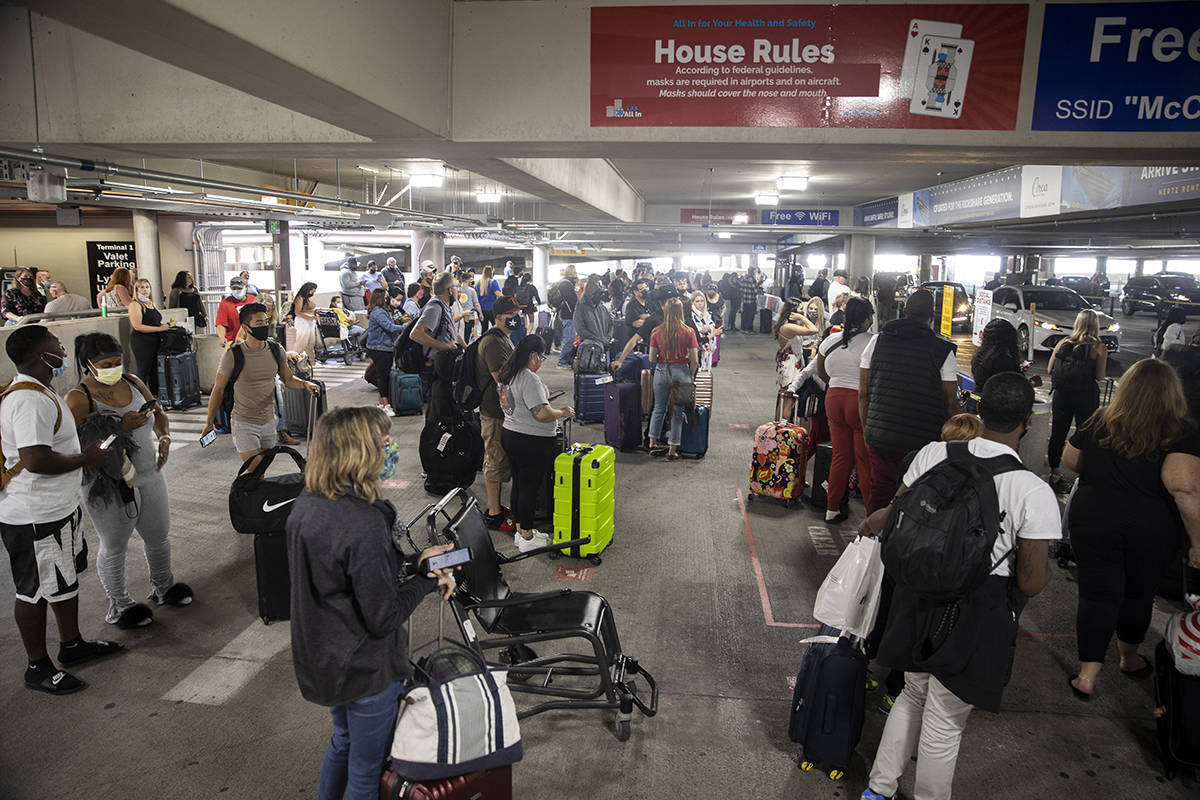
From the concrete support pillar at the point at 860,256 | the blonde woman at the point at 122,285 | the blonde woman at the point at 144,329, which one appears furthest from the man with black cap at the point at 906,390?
the concrete support pillar at the point at 860,256

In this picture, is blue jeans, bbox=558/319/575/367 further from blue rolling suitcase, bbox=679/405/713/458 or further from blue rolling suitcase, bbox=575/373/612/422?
blue rolling suitcase, bbox=679/405/713/458

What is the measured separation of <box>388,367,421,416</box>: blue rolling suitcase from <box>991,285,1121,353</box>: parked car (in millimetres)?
11325

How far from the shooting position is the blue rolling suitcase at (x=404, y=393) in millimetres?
9977

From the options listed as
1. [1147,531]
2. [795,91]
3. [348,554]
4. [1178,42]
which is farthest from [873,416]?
[348,554]

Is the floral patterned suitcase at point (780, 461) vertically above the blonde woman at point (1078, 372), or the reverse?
the blonde woman at point (1078, 372)

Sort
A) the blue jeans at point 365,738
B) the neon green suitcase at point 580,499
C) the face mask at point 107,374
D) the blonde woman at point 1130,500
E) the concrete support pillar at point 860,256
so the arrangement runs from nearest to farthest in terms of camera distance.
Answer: the blue jeans at point 365,738 < the blonde woman at point 1130,500 < the face mask at point 107,374 < the neon green suitcase at point 580,499 < the concrete support pillar at point 860,256

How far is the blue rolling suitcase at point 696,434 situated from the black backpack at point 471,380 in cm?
293

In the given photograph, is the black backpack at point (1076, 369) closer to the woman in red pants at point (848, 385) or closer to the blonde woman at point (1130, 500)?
the woman in red pants at point (848, 385)

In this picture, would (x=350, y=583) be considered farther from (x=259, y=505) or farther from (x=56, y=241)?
(x=56, y=241)

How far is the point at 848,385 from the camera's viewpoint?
5625 millimetres

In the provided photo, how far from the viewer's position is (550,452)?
17.5 feet

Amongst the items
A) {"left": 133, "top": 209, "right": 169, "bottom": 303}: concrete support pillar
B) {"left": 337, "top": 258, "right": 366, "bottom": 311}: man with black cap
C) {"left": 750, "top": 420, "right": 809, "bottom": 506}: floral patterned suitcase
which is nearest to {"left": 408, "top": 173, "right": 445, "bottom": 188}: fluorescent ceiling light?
{"left": 337, "top": 258, "right": 366, "bottom": 311}: man with black cap

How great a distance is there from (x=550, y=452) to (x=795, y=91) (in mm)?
2929

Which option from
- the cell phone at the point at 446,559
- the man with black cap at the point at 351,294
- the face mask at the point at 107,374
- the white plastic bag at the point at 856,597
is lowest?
the white plastic bag at the point at 856,597
